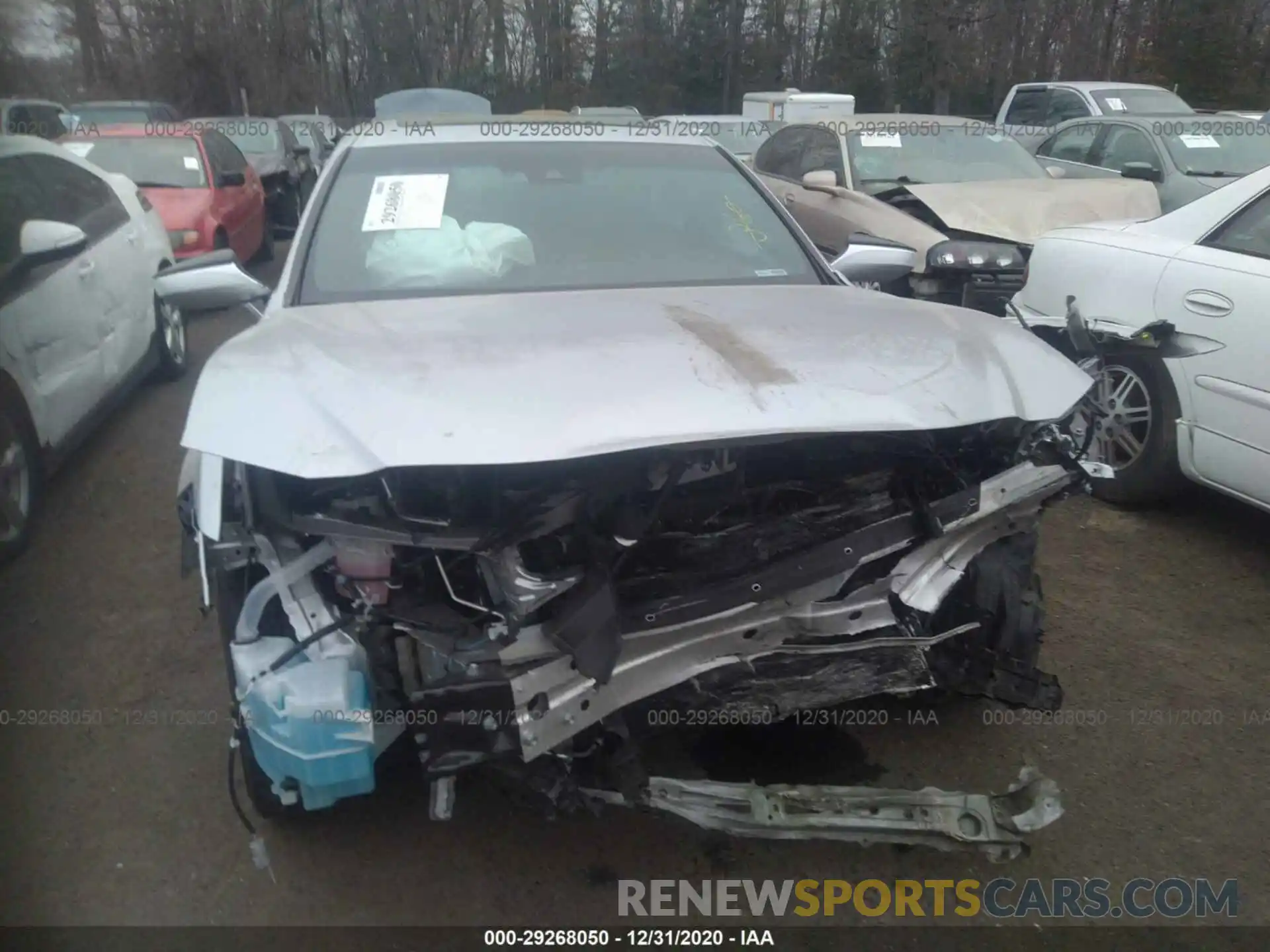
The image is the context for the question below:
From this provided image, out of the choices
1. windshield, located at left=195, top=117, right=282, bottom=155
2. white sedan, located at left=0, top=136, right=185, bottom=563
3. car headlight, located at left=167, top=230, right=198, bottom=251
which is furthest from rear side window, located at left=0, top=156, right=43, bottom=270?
windshield, located at left=195, top=117, right=282, bottom=155

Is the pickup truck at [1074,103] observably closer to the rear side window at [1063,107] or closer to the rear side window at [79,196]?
the rear side window at [1063,107]

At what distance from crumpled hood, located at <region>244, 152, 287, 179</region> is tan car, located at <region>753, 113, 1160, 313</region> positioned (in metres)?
7.09

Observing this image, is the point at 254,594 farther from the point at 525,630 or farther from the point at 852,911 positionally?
the point at 852,911

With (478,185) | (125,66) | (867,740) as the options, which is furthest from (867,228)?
(125,66)

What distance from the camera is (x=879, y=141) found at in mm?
7785

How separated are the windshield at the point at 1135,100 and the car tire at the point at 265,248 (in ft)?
32.3

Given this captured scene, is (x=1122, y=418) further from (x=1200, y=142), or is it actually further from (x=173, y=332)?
(x=173, y=332)

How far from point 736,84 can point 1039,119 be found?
63.3 feet

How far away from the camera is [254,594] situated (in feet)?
7.68

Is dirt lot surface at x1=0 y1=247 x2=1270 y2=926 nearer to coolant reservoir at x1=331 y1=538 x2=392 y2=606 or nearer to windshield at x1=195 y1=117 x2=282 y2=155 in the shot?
coolant reservoir at x1=331 y1=538 x2=392 y2=606

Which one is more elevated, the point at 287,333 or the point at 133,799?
the point at 287,333

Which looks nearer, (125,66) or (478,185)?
(478,185)

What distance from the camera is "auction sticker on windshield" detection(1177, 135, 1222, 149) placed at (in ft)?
28.3

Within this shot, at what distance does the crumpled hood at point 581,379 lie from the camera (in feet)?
6.82
